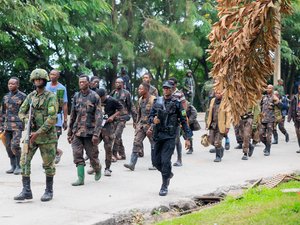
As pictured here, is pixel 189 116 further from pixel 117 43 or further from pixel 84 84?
pixel 117 43

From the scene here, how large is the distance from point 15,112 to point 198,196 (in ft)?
12.5

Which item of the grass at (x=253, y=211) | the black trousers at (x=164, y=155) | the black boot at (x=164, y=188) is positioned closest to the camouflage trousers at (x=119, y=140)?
the black trousers at (x=164, y=155)

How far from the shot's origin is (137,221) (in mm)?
7801

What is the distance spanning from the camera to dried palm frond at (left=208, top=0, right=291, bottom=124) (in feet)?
22.4

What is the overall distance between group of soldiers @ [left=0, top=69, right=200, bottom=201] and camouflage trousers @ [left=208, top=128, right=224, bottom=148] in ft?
1.25

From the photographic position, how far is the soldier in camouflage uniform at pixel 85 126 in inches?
385

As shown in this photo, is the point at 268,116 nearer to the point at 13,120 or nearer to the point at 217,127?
the point at 217,127

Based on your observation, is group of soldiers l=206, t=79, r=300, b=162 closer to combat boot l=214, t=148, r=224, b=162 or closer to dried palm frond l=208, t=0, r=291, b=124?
combat boot l=214, t=148, r=224, b=162

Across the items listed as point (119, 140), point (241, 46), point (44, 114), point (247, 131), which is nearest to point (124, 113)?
point (119, 140)

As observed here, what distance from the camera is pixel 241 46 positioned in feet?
22.3

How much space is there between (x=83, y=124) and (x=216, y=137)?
164 inches

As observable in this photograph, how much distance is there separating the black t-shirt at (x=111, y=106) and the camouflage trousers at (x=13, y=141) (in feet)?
5.37

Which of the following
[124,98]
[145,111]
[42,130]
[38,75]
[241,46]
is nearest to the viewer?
[241,46]

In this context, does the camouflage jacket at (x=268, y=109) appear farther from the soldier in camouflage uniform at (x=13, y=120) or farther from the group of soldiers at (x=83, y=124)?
the soldier in camouflage uniform at (x=13, y=120)
